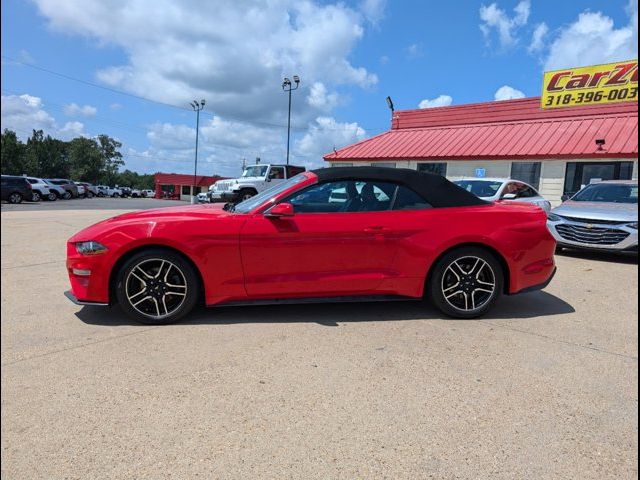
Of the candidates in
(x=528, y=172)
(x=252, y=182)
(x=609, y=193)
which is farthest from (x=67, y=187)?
(x=609, y=193)

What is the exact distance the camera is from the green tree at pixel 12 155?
2513 inches

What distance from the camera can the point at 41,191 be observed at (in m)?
30.4

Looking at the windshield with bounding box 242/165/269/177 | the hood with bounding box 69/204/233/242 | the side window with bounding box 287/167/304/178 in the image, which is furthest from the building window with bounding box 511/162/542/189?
the hood with bounding box 69/204/233/242

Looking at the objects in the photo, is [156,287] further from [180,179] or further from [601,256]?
[180,179]

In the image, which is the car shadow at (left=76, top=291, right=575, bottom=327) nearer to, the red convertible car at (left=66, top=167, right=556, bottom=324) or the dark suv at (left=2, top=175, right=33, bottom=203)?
the red convertible car at (left=66, top=167, right=556, bottom=324)

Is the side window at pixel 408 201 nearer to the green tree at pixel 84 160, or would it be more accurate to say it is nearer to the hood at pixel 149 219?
the hood at pixel 149 219

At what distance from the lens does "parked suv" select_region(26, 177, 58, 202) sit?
95.4 feet

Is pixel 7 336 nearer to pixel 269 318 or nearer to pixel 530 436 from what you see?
pixel 269 318

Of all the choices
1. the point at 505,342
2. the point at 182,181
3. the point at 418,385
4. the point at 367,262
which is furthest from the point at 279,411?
the point at 182,181

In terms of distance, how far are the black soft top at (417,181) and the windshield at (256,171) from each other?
1374 cm

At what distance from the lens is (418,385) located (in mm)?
2811

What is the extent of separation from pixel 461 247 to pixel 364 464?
2.55 meters

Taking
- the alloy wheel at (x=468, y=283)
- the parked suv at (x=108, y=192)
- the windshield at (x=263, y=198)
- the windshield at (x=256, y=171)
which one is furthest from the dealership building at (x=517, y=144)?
the parked suv at (x=108, y=192)

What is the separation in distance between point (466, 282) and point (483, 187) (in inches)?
256
